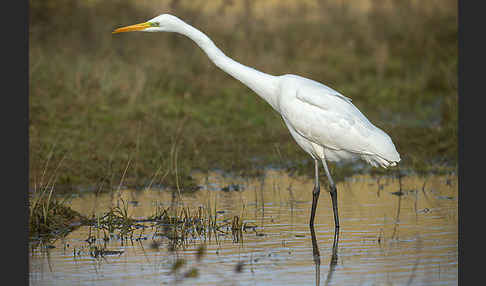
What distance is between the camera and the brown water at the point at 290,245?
5090 millimetres

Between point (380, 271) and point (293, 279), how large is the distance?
61 centimetres

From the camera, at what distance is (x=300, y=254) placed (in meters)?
5.70

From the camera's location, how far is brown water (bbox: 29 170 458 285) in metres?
5.09

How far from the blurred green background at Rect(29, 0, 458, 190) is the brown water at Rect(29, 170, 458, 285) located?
578 mm

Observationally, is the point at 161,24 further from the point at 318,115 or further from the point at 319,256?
the point at 319,256

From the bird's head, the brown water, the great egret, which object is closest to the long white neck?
the great egret

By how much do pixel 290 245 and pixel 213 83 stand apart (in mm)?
7963

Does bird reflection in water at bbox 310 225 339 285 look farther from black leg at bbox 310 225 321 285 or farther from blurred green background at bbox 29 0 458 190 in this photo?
blurred green background at bbox 29 0 458 190

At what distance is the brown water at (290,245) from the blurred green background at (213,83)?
0.58 meters

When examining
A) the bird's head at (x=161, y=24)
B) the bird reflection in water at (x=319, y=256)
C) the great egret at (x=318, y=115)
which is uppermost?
the bird's head at (x=161, y=24)

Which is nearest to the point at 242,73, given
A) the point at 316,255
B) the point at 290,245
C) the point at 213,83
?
the point at 290,245

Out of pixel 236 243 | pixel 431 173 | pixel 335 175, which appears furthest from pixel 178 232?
pixel 431 173

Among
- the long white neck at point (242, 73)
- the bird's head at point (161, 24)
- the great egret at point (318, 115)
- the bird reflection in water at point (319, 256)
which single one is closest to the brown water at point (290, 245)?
the bird reflection in water at point (319, 256)

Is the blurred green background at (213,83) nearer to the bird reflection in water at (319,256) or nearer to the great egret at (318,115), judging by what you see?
the great egret at (318,115)
